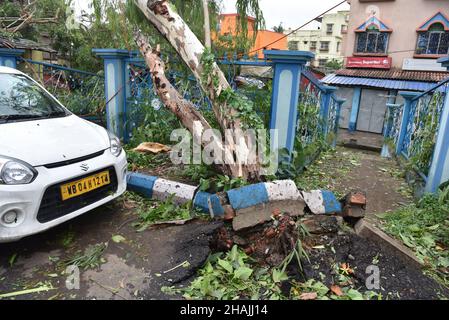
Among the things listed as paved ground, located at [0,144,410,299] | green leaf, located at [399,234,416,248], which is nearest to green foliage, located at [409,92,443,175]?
paved ground, located at [0,144,410,299]

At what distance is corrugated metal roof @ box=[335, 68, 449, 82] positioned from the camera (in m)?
16.9

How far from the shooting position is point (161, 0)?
420 centimetres

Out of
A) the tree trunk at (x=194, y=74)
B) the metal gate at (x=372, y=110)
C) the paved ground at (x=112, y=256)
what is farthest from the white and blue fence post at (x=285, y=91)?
the metal gate at (x=372, y=110)

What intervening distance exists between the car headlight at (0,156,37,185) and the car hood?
5cm

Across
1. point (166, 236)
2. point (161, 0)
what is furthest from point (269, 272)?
point (161, 0)

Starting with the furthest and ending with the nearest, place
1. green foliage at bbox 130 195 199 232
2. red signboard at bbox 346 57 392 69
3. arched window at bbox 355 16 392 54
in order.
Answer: red signboard at bbox 346 57 392 69 → arched window at bbox 355 16 392 54 → green foliage at bbox 130 195 199 232

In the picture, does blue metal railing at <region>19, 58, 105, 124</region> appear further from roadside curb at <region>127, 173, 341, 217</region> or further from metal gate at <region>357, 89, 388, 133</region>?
metal gate at <region>357, 89, 388, 133</region>

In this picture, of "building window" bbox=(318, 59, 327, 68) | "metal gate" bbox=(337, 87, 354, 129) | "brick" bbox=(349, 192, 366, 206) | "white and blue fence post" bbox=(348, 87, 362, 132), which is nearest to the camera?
"brick" bbox=(349, 192, 366, 206)

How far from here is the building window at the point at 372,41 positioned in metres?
18.4

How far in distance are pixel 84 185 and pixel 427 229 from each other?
135 inches

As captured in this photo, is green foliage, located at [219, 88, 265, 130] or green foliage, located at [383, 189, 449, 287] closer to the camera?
green foliage, located at [383, 189, 449, 287]

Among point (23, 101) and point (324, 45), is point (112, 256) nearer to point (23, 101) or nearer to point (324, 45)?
point (23, 101)

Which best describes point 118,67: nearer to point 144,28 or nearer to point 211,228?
point 144,28

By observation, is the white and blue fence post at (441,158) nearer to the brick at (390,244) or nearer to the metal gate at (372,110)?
the brick at (390,244)
